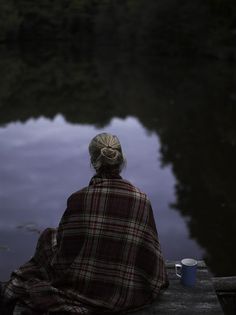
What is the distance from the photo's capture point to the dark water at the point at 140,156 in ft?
23.1

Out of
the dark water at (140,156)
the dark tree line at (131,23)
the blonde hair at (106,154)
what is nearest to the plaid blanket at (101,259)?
the blonde hair at (106,154)

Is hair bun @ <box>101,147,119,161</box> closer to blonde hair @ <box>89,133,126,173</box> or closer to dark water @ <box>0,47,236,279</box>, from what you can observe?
blonde hair @ <box>89,133,126,173</box>

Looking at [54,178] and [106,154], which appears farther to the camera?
[54,178]

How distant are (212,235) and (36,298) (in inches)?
166

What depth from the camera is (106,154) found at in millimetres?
3070

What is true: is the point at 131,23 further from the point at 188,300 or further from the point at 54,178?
the point at 188,300

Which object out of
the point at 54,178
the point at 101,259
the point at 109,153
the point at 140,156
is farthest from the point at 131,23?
the point at 101,259

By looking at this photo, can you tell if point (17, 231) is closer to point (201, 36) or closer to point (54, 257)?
point (54, 257)

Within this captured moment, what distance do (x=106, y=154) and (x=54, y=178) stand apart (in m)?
6.63

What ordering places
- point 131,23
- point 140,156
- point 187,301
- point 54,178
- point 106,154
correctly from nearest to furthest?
point 106,154 < point 187,301 < point 54,178 < point 140,156 < point 131,23

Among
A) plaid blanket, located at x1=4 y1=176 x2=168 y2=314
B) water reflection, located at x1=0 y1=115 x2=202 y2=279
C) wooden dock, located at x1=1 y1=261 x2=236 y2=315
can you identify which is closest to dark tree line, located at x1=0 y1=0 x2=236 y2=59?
water reflection, located at x1=0 y1=115 x2=202 y2=279

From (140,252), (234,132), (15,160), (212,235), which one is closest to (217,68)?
(234,132)

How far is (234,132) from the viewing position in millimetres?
13219

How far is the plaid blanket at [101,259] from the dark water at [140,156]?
275 centimetres
